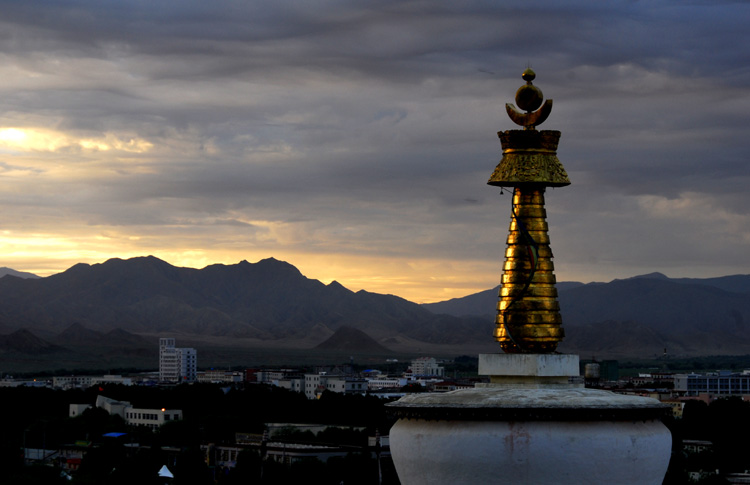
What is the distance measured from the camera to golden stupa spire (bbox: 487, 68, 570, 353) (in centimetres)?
2402

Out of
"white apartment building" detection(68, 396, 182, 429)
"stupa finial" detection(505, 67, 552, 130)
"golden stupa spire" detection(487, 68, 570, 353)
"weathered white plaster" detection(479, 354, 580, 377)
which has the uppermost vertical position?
"stupa finial" detection(505, 67, 552, 130)

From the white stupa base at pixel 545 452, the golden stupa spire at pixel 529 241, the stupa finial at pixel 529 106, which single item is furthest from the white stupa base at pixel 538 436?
the stupa finial at pixel 529 106

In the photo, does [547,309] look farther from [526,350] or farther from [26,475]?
[26,475]

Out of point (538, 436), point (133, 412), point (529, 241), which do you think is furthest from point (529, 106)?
point (133, 412)

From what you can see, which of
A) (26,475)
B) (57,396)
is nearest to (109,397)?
(57,396)

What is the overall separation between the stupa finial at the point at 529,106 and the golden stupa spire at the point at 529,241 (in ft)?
0.05

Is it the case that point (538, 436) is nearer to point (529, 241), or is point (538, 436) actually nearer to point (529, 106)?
point (529, 241)

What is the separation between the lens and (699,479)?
290 ft

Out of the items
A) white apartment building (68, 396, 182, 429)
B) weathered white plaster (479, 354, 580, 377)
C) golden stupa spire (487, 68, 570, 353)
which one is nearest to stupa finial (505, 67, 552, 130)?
golden stupa spire (487, 68, 570, 353)

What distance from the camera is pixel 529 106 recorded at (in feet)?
83.0

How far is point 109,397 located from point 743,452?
7153 centimetres

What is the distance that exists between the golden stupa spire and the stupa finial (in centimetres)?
2

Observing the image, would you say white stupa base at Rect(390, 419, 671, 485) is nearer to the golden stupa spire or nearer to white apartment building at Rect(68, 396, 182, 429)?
the golden stupa spire

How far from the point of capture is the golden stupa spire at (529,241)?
2402cm
